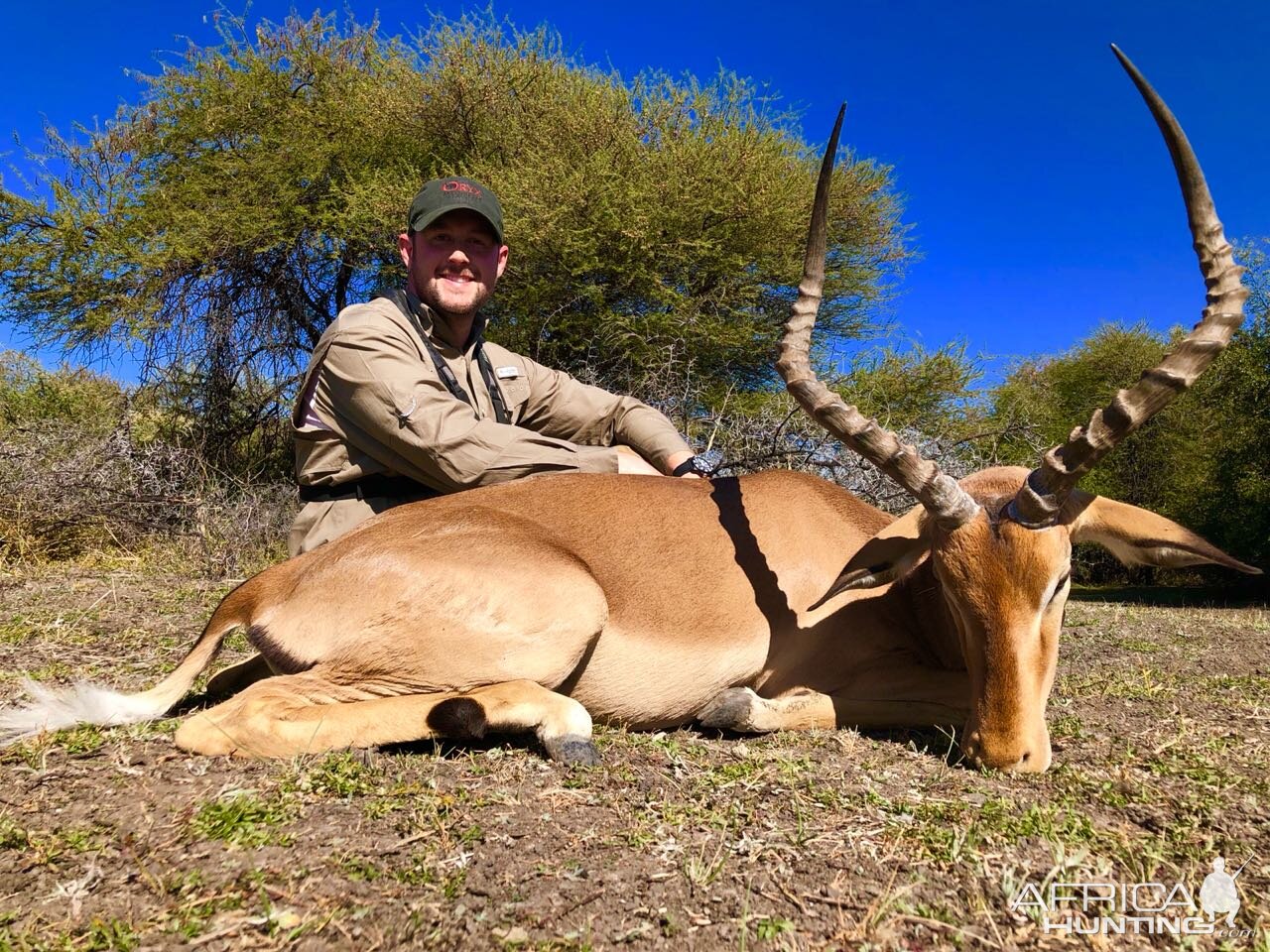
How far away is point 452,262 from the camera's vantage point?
224 inches

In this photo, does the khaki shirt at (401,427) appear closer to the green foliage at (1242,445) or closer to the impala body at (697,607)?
the impala body at (697,607)

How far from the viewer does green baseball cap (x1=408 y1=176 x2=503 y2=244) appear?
5.54 meters

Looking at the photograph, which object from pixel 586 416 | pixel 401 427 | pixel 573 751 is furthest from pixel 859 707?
pixel 586 416

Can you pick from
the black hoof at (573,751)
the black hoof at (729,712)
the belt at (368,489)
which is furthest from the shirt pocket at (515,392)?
the black hoof at (573,751)

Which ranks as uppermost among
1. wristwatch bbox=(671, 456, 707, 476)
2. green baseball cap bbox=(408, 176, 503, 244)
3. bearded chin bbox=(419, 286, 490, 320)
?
green baseball cap bbox=(408, 176, 503, 244)

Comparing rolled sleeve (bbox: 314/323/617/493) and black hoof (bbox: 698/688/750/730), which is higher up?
rolled sleeve (bbox: 314/323/617/493)

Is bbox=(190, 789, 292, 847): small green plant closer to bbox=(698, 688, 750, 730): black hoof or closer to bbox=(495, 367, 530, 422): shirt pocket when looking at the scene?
bbox=(698, 688, 750, 730): black hoof

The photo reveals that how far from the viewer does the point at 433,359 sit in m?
5.31

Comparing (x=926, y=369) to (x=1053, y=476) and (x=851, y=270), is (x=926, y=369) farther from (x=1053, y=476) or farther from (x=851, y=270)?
(x=1053, y=476)

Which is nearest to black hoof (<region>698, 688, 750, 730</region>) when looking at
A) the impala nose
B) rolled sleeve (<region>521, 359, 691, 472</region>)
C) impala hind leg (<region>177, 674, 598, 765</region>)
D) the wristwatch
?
impala hind leg (<region>177, 674, 598, 765</region>)

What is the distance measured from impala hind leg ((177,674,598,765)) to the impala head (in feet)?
5.05

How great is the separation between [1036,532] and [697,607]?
1.44m

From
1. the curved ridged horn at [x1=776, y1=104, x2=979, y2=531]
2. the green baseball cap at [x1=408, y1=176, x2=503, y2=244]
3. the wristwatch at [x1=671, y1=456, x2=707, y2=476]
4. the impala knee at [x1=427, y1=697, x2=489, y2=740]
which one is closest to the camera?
the impala knee at [x1=427, y1=697, x2=489, y2=740]

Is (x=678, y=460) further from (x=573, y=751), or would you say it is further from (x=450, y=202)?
(x=573, y=751)
